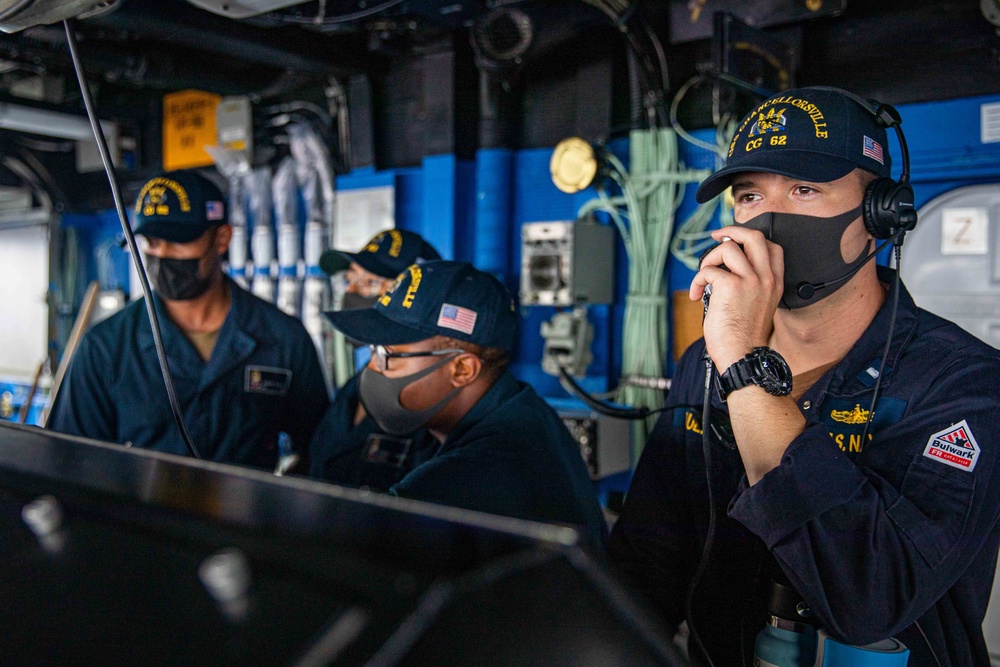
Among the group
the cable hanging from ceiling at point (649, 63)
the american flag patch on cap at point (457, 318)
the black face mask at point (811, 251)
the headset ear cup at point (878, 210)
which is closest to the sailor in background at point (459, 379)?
the american flag patch on cap at point (457, 318)

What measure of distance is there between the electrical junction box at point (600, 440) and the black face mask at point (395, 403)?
1334 millimetres

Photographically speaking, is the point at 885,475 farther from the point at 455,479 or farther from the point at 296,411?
the point at 296,411

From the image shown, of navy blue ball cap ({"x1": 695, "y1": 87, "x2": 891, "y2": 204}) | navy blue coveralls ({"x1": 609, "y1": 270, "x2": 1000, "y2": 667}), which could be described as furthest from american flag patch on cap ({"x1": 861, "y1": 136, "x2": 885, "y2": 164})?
navy blue coveralls ({"x1": 609, "y1": 270, "x2": 1000, "y2": 667})

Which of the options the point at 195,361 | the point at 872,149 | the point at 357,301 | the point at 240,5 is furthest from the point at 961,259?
the point at 195,361

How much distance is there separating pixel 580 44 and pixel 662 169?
685mm

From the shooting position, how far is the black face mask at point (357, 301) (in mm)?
2896

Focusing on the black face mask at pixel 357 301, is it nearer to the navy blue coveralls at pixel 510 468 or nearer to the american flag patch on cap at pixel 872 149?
the navy blue coveralls at pixel 510 468

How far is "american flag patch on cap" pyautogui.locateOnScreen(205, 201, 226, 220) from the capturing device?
8.36 feet

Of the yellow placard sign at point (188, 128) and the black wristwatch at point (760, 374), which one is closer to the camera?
the black wristwatch at point (760, 374)

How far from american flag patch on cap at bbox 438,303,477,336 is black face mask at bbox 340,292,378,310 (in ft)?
3.85

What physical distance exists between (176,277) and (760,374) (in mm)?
1939

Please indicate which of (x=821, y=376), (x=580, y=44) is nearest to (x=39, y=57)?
(x=580, y=44)

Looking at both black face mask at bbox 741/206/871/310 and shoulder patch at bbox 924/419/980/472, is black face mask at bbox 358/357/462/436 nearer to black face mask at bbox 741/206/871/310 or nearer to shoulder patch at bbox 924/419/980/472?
black face mask at bbox 741/206/871/310

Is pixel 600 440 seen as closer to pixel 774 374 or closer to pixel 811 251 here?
pixel 811 251
